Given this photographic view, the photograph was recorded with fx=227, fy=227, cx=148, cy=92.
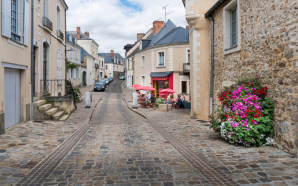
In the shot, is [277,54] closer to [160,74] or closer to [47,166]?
[47,166]

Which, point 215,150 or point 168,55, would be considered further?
point 168,55

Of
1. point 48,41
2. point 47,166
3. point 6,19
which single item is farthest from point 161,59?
point 47,166

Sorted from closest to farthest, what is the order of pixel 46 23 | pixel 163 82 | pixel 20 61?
1. pixel 20 61
2. pixel 46 23
3. pixel 163 82

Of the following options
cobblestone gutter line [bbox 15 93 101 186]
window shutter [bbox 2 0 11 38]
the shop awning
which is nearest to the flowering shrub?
cobblestone gutter line [bbox 15 93 101 186]

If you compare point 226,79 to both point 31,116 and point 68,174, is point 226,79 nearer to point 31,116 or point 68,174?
point 68,174

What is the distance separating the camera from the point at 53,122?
30.9 feet

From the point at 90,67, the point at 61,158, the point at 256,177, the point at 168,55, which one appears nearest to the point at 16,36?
the point at 61,158

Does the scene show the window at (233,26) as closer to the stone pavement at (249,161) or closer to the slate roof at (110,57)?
the stone pavement at (249,161)

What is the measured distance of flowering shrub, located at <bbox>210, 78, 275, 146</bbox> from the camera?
566 cm

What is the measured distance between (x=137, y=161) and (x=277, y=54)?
422 cm

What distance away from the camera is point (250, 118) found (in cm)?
580

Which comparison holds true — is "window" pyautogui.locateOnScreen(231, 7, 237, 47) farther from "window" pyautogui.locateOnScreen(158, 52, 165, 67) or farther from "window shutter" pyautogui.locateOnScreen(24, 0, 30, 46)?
"window" pyautogui.locateOnScreen(158, 52, 165, 67)

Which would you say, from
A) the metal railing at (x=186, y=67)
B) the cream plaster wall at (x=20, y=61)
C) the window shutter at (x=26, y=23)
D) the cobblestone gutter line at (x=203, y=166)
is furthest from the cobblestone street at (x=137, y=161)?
the metal railing at (x=186, y=67)

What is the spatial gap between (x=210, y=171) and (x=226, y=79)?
17.7ft
